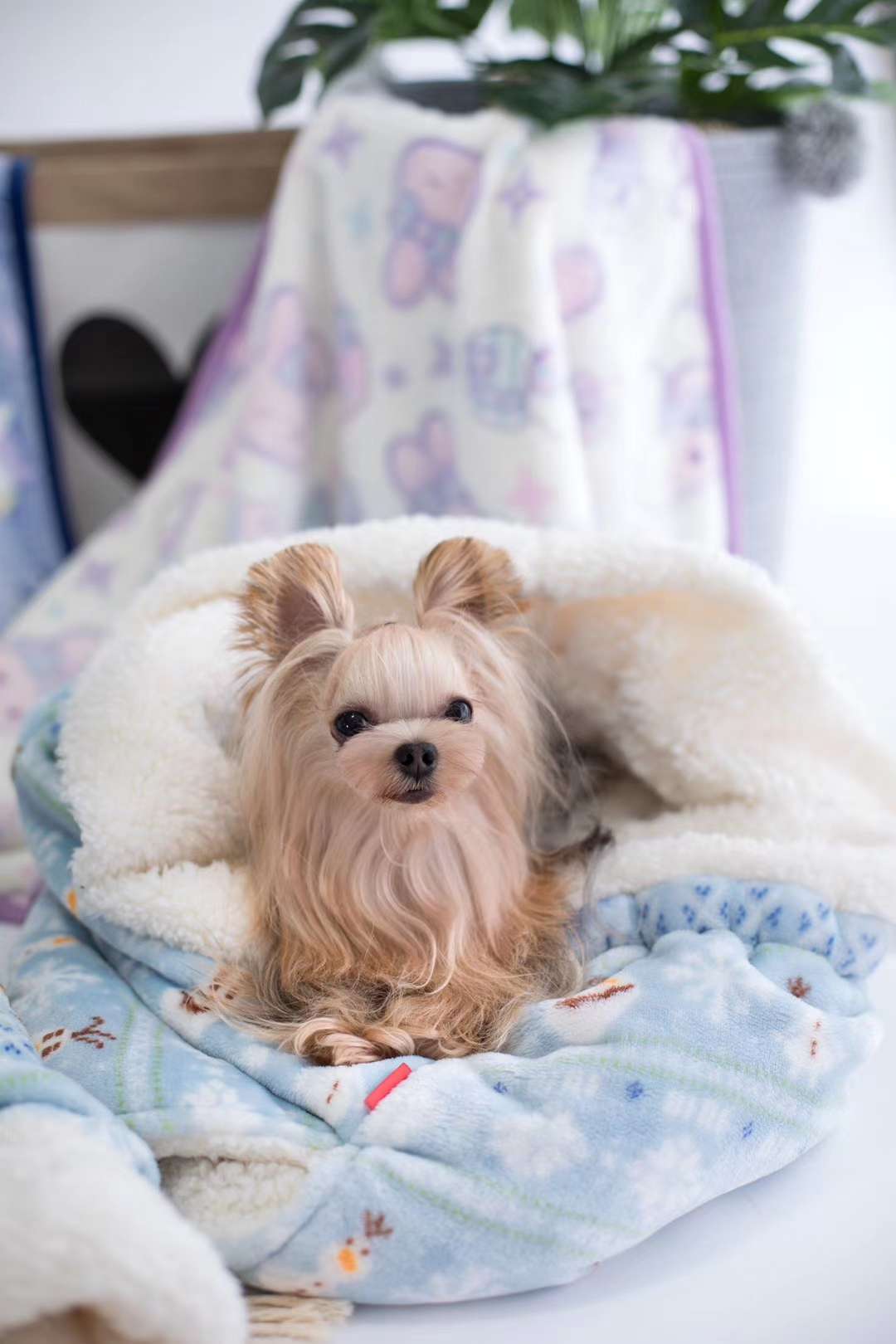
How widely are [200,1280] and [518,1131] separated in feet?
0.75

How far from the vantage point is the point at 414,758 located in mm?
922

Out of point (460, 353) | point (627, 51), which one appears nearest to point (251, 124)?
point (627, 51)

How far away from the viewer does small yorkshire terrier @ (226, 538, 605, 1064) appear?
98cm

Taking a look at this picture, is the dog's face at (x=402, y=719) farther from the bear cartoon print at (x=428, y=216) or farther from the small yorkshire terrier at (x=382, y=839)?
the bear cartoon print at (x=428, y=216)

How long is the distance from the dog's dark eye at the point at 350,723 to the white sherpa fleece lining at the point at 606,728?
0.19 metres

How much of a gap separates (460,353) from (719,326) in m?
Result: 0.34

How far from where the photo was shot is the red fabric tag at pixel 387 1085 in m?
0.91

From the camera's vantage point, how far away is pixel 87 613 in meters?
1.79

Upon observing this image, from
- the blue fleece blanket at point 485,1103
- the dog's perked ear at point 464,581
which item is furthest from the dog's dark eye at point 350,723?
the blue fleece blanket at point 485,1103

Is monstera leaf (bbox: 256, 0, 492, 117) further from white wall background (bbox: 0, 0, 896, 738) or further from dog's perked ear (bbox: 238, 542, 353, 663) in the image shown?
dog's perked ear (bbox: 238, 542, 353, 663)

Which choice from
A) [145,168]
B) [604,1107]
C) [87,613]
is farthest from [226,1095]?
[145,168]

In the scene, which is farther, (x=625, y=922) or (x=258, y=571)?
(x=625, y=922)

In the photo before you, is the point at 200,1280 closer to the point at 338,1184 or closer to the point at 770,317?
the point at 338,1184

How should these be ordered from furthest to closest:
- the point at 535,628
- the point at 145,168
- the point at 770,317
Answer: the point at 145,168, the point at 770,317, the point at 535,628
